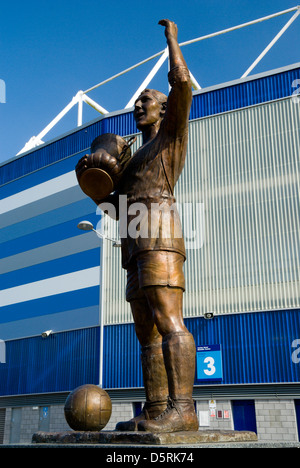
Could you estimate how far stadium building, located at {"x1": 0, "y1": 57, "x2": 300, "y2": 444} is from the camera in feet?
69.3

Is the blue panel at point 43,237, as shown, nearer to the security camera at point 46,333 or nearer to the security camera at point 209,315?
the security camera at point 46,333

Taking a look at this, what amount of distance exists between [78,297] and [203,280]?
7.05 meters

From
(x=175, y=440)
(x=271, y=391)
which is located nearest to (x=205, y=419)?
(x=271, y=391)

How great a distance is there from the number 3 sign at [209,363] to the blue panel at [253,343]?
21 cm

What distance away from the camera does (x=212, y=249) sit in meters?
23.0

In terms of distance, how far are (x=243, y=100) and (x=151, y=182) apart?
67.2ft

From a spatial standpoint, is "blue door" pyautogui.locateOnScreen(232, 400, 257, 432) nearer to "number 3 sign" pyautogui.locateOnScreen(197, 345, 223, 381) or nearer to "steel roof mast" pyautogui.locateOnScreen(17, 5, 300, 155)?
"number 3 sign" pyautogui.locateOnScreen(197, 345, 223, 381)

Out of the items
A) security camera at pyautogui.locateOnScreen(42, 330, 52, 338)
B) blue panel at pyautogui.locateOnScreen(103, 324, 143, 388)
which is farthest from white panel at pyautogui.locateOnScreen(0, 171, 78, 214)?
blue panel at pyautogui.locateOnScreen(103, 324, 143, 388)

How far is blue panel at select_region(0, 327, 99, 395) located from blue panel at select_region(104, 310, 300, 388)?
9.48 feet

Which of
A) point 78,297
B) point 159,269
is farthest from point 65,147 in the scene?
point 159,269

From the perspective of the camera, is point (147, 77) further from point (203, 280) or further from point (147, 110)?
point (147, 110)

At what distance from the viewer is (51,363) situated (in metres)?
26.5

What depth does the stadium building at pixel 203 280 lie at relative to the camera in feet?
69.3

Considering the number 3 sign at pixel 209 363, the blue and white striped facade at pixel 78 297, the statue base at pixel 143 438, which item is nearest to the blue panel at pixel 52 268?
the blue and white striped facade at pixel 78 297
